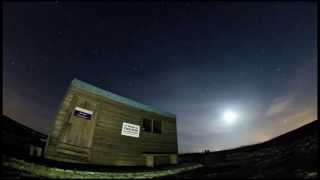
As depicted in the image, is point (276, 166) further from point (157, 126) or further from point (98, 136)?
point (98, 136)

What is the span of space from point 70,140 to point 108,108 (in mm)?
3105

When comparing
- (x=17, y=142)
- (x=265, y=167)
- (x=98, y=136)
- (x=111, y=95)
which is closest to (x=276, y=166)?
(x=265, y=167)

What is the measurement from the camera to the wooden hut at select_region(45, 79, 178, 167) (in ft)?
39.7

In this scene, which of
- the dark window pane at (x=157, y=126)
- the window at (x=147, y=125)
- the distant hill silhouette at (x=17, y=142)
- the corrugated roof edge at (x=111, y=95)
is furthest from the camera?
the dark window pane at (x=157, y=126)

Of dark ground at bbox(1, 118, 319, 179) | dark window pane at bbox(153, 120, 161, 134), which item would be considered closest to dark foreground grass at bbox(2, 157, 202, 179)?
dark ground at bbox(1, 118, 319, 179)

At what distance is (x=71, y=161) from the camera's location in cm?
1203

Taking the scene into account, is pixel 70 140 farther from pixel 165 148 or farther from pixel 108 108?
pixel 165 148

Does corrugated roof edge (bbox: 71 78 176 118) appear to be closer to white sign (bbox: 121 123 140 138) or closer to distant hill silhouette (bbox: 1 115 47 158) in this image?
white sign (bbox: 121 123 140 138)

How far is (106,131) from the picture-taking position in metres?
14.0

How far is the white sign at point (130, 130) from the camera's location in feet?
49.6

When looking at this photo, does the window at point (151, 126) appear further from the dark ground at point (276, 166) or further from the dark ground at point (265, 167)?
the dark ground at point (276, 166)

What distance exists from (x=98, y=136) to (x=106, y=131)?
69cm

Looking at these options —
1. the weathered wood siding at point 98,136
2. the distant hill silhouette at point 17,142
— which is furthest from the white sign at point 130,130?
the distant hill silhouette at point 17,142

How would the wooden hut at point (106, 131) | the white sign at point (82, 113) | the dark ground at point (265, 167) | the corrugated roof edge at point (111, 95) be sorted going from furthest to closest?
the corrugated roof edge at point (111, 95) < the white sign at point (82, 113) < the wooden hut at point (106, 131) < the dark ground at point (265, 167)
